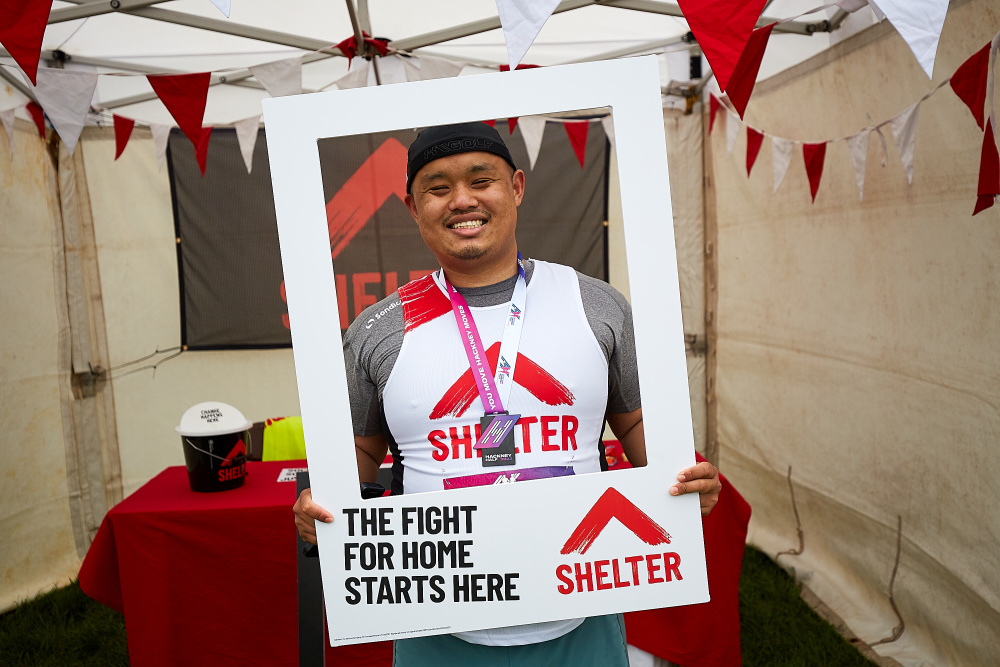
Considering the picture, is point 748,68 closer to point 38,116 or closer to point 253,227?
point 253,227

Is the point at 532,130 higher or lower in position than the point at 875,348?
higher

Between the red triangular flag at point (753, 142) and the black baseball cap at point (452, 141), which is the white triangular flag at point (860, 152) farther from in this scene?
the black baseball cap at point (452, 141)

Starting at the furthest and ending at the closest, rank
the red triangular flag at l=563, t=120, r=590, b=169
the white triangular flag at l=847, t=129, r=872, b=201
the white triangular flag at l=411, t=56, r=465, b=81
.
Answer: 1. the red triangular flag at l=563, t=120, r=590, b=169
2. the white triangular flag at l=411, t=56, r=465, b=81
3. the white triangular flag at l=847, t=129, r=872, b=201

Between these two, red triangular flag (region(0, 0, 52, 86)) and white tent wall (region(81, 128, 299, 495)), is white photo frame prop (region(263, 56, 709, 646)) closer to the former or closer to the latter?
red triangular flag (region(0, 0, 52, 86))

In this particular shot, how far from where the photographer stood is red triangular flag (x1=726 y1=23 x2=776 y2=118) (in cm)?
193

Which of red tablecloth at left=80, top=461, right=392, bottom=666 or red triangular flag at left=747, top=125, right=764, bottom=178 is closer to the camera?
red tablecloth at left=80, top=461, right=392, bottom=666

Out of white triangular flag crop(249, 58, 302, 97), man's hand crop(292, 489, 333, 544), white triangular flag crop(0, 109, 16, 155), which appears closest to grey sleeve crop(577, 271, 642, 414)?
man's hand crop(292, 489, 333, 544)

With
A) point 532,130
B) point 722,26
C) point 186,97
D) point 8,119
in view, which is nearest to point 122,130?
point 8,119

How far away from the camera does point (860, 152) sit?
8.80ft

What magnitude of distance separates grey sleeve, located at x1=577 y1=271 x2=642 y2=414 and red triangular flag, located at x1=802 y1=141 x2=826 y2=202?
1.98m

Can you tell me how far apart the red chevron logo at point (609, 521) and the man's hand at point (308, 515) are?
375mm

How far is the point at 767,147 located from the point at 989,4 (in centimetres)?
144

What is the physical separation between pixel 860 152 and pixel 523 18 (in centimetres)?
199

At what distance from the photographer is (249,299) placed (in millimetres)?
4047
